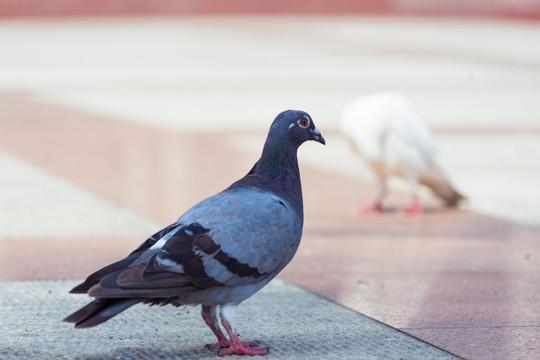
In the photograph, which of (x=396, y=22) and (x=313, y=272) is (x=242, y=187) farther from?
(x=396, y=22)

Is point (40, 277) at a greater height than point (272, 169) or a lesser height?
lesser

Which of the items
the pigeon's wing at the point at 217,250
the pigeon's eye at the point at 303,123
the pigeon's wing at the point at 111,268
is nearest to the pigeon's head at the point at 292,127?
the pigeon's eye at the point at 303,123

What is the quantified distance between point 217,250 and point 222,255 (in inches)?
1.2

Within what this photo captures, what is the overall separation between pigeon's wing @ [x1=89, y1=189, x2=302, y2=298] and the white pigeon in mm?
3302

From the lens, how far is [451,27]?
31.8m

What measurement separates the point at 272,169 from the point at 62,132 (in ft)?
24.9

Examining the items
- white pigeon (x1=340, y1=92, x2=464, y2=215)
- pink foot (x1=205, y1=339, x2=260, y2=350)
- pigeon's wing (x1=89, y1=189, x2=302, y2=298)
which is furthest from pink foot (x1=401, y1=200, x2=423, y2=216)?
pink foot (x1=205, y1=339, x2=260, y2=350)

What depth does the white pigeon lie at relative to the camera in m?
7.45

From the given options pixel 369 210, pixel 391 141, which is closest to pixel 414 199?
pixel 369 210

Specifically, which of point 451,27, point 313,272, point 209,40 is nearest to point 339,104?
point 313,272

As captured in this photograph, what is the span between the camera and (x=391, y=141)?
24.7 ft

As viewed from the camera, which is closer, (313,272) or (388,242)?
(313,272)

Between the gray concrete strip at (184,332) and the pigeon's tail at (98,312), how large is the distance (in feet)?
1.30

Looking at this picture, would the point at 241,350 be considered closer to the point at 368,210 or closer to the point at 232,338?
the point at 232,338
